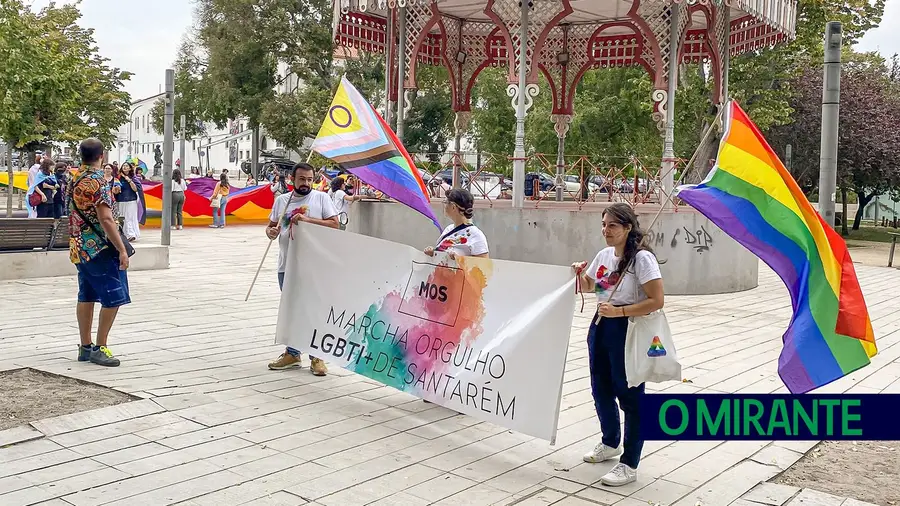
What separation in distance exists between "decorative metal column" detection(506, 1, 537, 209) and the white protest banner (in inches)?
289

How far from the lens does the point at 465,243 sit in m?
6.57

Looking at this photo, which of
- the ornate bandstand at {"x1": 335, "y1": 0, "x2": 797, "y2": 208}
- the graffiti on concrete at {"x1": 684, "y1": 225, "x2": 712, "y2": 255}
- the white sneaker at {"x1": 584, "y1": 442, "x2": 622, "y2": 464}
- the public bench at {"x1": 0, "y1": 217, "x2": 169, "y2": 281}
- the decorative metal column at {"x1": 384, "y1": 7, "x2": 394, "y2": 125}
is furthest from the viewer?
the decorative metal column at {"x1": 384, "y1": 7, "x2": 394, "y2": 125}

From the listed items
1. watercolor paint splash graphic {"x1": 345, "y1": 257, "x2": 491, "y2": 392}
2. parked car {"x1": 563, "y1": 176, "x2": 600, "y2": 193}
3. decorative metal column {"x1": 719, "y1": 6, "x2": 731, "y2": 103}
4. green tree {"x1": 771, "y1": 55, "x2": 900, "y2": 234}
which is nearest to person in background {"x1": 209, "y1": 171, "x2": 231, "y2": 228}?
parked car {"x1": 563, "y1": 176, "x2": 600, "y2": 193}

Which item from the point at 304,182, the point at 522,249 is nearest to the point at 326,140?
the point at 304,182

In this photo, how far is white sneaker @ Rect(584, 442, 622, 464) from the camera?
548 centimetres

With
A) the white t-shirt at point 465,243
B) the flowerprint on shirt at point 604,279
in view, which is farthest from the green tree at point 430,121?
the flowerprint on shirt at point 604,279

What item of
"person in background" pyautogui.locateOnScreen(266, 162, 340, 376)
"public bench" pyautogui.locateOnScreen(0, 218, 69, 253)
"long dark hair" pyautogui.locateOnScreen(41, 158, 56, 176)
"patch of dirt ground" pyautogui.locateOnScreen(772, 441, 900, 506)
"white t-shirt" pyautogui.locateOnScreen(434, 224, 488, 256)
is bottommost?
"patch of dirt ground" pyautogui.locateOnScreen(772, 441, 900, 506)

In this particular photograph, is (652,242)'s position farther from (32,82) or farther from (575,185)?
(32,82)

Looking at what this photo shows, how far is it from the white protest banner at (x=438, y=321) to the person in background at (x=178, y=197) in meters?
16.6

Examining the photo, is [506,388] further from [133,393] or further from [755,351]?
[755,351]

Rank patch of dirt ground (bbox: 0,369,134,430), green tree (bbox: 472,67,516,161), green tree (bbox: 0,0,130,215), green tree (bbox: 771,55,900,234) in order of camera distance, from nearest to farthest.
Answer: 1. patch of dirt ground (bbox: 0,369,134,430)
2. green tree (bbox: 0,0,130,215)
3. green tree (bbox: 771,55,900,234)
4. green tree (bbox: 472,67,516,161)

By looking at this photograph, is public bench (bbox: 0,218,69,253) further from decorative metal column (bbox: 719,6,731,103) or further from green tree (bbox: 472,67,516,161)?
green tree (bbox: 472,67,516,161)

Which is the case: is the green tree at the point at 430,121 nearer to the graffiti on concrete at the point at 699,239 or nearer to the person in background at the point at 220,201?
the person in background at the point at 220,201

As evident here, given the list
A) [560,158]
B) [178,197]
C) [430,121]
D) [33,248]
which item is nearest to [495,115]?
[430,121]
